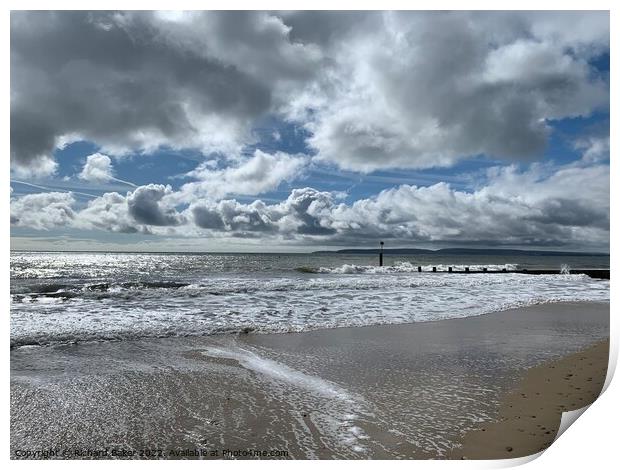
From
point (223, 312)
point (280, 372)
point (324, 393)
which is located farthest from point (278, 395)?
point (223, 312)

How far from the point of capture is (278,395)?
366 centimetres

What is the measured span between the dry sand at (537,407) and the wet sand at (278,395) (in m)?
0.02

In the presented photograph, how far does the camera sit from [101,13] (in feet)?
12.5

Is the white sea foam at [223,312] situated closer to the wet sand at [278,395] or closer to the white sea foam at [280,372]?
the wet sand at [278,395]

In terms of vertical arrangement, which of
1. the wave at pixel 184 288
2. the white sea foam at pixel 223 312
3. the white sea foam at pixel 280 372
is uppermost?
the white sea foam at pixel 280 372

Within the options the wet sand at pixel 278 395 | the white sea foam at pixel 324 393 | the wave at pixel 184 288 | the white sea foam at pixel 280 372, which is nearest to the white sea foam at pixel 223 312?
the wave at pixel 184 288

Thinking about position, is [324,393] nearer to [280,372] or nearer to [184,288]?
[280,372]

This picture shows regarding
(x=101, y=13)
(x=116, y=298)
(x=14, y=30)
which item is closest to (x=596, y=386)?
(x=101, y=13)

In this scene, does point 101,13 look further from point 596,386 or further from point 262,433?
point 596,386

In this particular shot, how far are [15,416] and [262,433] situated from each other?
225 centimetres

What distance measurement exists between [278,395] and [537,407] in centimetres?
236

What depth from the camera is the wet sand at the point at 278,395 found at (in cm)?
289

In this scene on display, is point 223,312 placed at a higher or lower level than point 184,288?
higher

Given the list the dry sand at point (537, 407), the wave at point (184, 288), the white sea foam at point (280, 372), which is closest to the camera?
the dry sand at point (537, 407)
